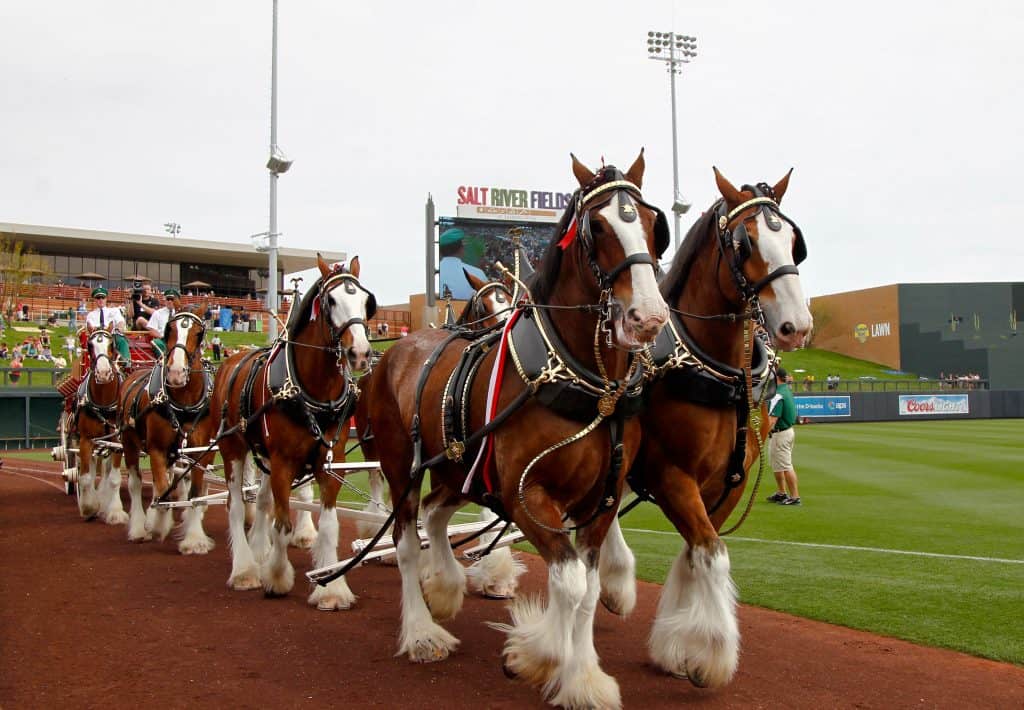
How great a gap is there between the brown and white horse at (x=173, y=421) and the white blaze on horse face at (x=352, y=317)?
338 cm

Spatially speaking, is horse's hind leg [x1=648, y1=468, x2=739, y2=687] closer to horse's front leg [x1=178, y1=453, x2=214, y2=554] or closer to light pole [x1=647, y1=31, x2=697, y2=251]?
horse's front leg [x1=178, y1=453, x2=214, y2=554]

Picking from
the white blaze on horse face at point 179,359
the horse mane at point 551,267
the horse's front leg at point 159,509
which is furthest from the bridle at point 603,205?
the horse's front leg at point 159,509

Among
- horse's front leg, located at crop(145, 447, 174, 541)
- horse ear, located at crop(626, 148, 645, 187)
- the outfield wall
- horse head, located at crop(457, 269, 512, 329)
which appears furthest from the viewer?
the outfield wall

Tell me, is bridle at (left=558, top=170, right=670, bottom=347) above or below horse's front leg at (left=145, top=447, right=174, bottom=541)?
above

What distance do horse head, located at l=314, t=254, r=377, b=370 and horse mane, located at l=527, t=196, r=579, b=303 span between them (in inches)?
99.1

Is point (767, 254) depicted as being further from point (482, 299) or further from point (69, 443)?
point (69, 443)

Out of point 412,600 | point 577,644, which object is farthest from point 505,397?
point 412,600

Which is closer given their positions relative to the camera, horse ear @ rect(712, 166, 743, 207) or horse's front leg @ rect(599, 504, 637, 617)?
horse ear @ rect(712, 166, 743, 207)

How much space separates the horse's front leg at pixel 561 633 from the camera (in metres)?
4.45

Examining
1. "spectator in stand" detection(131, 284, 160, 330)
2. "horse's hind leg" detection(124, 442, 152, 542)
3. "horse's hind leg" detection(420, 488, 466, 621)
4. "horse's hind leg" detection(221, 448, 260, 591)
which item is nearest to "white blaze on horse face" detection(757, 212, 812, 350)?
"horse's hind leg" detection(420, 488, 466, 621)

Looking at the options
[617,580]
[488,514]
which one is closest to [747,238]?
[617,580]

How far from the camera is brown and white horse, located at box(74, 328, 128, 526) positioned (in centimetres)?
1276

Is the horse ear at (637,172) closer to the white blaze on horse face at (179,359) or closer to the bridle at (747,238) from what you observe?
the bridle at (747,238)

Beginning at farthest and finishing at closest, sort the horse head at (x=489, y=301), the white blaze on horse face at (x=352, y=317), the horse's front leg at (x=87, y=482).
A: the horse's front leg at (x=87, y=482) → the horse head at (x=489, y=301) → the white blaze on horse face at (x=352, y=317)
